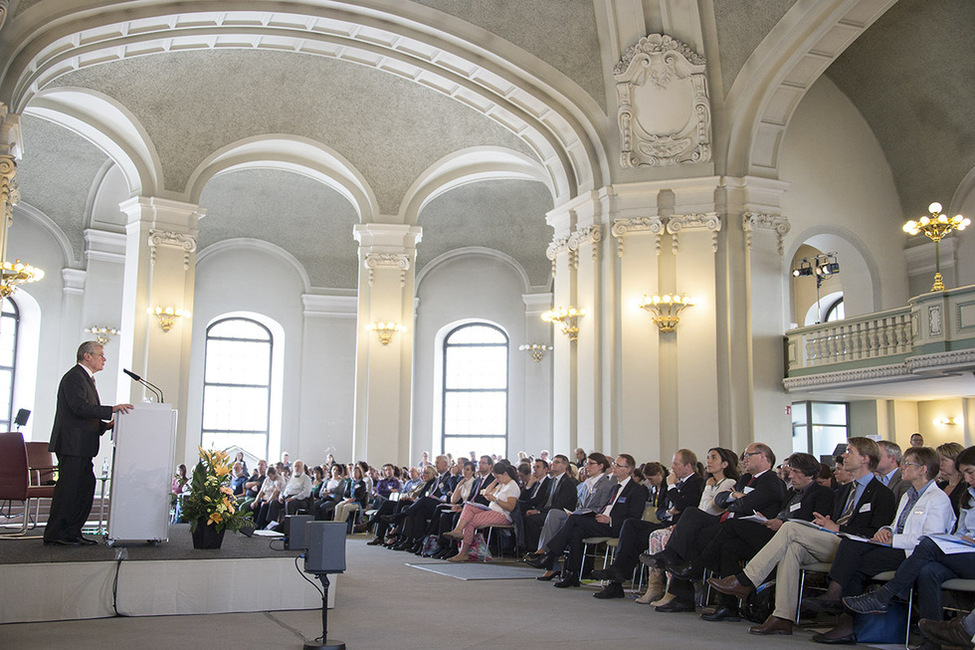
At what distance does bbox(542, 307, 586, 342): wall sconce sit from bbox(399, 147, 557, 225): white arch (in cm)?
380

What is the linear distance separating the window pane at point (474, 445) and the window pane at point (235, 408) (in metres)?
Answer: 4.54

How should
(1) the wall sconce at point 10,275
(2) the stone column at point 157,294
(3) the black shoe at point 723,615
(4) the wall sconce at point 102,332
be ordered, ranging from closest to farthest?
(3) the black shoe at point 723,615
(1) the wall sconce at point 10,275
(2) the stone column at point 157,294
(4) the wall sconce at point 102,332

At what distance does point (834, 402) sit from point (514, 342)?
30.1ft

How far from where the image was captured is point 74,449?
710cm

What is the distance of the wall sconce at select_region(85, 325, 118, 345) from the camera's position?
19.3 meters

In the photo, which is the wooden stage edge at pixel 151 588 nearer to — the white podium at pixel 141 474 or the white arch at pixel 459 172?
the white podium at pixel 141 474

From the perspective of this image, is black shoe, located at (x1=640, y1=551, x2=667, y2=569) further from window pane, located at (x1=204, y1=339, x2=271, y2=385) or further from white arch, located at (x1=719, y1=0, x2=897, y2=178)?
window pane, located at (x1=204, y1=339, x2=271, y2=385)

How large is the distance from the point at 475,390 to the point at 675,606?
665 inches

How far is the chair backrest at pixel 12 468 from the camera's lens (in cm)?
856

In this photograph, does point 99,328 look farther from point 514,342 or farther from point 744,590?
point 744,590

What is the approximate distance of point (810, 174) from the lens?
52.6 ft

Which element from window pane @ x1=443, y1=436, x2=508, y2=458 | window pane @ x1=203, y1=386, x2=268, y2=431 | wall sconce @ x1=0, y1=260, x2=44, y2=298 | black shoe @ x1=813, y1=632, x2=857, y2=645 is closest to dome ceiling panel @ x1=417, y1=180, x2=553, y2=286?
window pane @ x1=443, y1=436, x2=508, y2=458

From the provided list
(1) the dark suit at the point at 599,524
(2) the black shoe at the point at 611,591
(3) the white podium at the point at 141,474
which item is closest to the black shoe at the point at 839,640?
(2) the black shoe at the point at 611,591

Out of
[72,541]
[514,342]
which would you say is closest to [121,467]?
[72,541]
